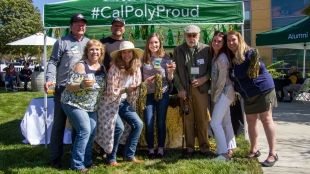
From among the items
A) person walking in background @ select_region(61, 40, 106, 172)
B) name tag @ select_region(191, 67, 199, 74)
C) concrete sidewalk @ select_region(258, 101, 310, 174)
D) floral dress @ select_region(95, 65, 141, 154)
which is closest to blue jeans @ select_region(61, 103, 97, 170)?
person walking in background @ select_region(61, 40, 106, 172)

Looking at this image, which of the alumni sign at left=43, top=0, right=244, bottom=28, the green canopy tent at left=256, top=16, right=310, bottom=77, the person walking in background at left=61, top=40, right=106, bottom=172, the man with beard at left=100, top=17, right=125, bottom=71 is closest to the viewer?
the person walking in background at left=61, top=40, right=106, bottom=172

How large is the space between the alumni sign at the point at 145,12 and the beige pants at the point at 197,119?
1.18 metres

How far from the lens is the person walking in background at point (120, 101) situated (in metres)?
3.67

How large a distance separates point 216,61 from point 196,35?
43 cm

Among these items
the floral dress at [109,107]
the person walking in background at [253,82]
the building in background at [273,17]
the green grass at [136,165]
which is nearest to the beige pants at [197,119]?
the green grass at [136,165]

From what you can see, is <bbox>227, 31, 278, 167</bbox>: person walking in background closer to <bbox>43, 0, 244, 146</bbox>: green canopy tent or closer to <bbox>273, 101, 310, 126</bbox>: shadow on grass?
<bbox>43, 0, 244, 146</bbox>: green canopy tent

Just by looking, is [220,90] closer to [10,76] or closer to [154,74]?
[154,74]

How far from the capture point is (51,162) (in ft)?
12.9

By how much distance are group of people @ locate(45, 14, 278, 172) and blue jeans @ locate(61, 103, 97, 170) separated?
0.04ft

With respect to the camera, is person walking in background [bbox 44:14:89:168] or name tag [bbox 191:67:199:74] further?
name tag [bbox 191:67:199:74]

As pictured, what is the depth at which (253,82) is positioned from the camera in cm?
370

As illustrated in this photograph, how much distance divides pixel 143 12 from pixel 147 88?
4.15 ft

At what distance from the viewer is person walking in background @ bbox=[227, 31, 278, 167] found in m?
3.68

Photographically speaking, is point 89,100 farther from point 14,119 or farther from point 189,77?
point 14,119
